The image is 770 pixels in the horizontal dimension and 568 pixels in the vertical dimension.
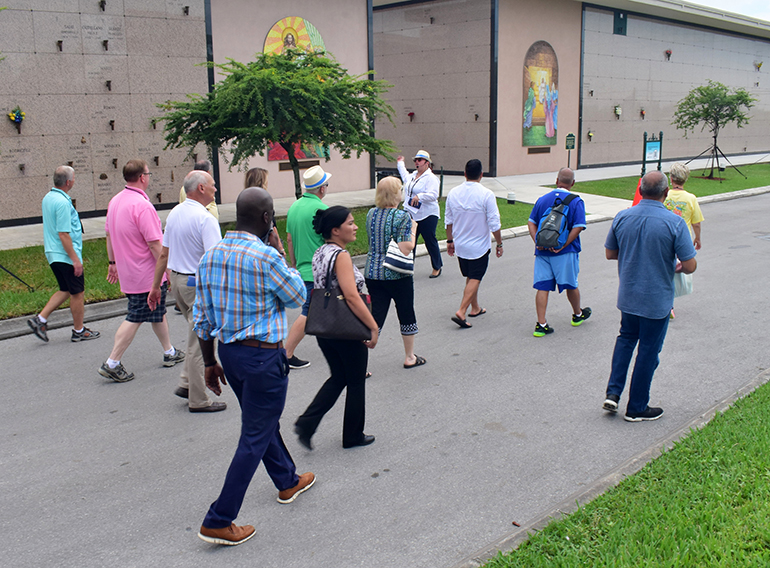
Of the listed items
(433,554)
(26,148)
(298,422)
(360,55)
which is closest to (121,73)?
(26,148)

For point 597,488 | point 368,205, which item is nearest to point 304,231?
point 597,488

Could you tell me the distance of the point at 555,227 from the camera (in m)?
7.26

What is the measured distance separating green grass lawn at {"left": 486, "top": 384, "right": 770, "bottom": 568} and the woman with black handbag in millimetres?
1669

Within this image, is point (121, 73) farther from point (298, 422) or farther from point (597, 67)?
point (597, 67)

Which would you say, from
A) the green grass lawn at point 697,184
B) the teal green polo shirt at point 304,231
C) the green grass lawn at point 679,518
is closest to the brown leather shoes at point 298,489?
the green grass lawn at point 679,518

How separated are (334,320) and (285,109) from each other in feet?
27.7

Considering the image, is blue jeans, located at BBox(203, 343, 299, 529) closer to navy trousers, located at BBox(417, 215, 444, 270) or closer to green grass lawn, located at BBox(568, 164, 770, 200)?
navy trousers, located at BBox(417, 215, 444, 270)

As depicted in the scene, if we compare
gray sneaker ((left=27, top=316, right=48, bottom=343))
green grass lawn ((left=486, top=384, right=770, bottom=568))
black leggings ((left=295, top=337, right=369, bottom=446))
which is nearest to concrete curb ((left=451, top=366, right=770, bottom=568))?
green grass lawn ((left=486, top=384, right=770, bottom=568))

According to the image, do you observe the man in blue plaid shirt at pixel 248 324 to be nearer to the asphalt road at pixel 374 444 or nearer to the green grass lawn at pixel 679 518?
the asphalt road at pixel 374 444

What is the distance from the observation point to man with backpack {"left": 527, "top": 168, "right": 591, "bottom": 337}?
727 cm

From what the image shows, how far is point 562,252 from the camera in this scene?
7484 mm

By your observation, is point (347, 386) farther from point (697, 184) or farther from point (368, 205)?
point (697, 184)

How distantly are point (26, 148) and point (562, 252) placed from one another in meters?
12.2

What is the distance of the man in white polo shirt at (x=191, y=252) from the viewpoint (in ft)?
17.8
